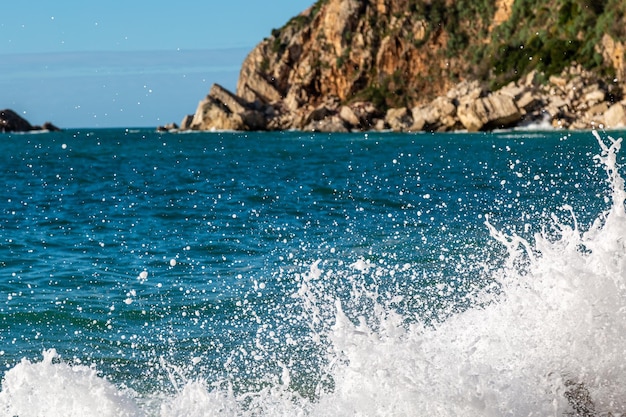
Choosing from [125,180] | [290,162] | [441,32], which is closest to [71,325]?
[125,180]

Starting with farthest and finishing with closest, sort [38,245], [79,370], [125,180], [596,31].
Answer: [596,31] → [125,180] → [38,245] → [79,370]

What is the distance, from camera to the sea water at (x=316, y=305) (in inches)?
267

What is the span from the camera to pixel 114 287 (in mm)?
12320

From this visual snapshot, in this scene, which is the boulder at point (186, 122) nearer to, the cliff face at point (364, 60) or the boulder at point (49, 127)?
the cliff face at point (364, 60)

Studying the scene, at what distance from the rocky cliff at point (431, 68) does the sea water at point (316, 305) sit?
5413 cm

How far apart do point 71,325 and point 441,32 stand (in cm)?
10806

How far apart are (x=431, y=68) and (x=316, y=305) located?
103610 millimetres

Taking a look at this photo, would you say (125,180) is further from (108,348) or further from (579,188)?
(108,348)

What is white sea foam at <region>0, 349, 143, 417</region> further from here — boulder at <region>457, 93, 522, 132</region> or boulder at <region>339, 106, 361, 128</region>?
boulder at <region>339, 106, 361, 128</region>

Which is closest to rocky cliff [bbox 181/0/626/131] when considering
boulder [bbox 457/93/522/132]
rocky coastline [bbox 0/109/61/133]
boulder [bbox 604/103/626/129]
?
boulder [bbox 457/93/522/132]

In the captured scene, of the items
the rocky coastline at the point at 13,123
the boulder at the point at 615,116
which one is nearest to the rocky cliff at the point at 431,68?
the boulder at the point at 615,116

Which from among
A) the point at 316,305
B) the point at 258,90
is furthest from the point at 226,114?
the point at 316,305

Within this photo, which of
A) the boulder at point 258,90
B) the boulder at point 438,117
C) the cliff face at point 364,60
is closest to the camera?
the boulder at point 438,117

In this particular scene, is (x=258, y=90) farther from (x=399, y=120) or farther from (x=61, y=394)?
(x=61, y=394)
